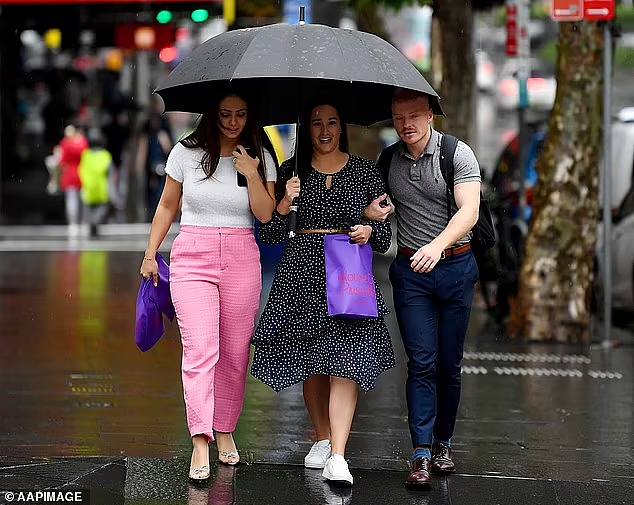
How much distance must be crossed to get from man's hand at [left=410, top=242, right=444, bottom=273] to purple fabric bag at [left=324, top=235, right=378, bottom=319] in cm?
26

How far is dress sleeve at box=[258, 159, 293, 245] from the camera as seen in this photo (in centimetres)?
683

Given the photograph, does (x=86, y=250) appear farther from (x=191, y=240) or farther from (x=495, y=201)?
(x=191, y=240)

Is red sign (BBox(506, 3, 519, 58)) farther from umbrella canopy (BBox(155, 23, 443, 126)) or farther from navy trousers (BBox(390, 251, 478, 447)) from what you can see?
navy trousers (BBox(390, 251, 478, 447))

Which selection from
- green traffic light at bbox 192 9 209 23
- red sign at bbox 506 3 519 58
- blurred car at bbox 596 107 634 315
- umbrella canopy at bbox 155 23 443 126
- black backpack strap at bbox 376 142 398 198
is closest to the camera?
umbrella canopy at bbox 155 23 443 126

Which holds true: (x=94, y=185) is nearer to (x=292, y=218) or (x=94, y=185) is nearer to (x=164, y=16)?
(x=164, y=16)

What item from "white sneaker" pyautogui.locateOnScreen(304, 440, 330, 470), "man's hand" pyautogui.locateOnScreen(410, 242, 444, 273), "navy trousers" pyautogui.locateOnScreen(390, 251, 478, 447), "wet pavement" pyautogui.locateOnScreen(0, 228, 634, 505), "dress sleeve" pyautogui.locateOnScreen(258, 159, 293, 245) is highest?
"dress sleeve" pyautogui.locateOnScreen(258, 159, 293, 245)

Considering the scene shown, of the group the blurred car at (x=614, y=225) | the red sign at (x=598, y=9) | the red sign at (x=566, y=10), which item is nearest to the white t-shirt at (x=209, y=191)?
the red sign at (x=566, y=10)

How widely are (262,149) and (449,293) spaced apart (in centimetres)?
113

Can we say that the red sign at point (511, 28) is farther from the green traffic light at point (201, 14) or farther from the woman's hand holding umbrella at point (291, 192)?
the woman's hand holding umbrella at point (291, 192)

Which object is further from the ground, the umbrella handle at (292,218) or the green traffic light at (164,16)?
the green traffic light at (164,16)

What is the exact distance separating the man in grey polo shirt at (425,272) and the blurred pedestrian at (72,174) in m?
17.6

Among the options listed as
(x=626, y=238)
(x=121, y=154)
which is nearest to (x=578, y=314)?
(x=626, y=238)

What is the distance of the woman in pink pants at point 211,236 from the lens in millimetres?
6812

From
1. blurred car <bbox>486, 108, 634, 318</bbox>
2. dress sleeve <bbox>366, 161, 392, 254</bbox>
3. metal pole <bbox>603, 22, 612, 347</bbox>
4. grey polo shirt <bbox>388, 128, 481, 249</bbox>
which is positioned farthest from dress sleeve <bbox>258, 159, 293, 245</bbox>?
blurred car <bbox>486, 108, 634, 318</bbox>
